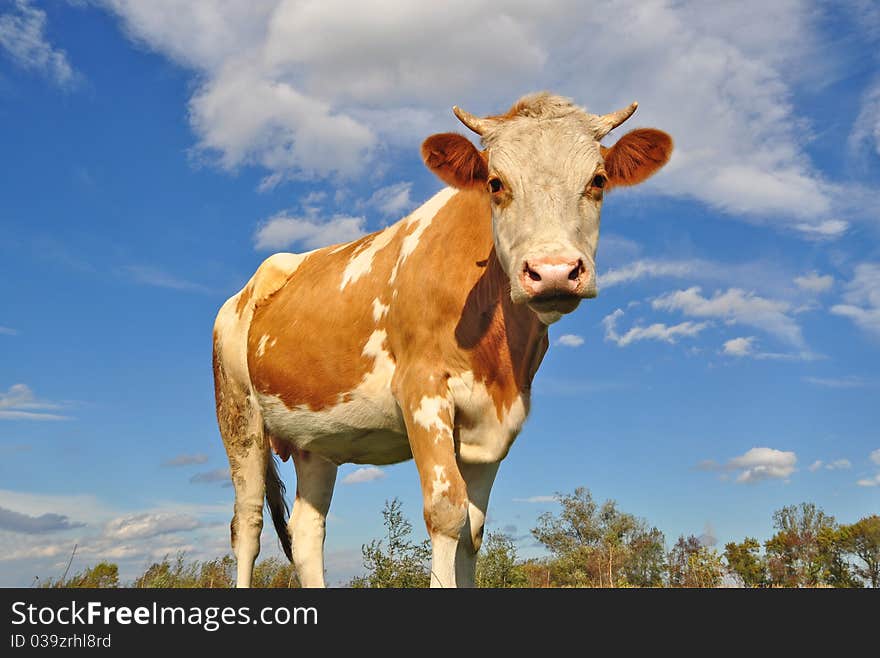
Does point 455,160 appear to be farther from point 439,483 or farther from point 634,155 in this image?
point 439,483

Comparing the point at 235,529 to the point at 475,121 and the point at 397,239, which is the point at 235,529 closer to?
the point at 397,239

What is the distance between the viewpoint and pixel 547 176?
5906mm

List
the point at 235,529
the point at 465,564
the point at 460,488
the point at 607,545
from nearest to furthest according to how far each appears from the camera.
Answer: the point at 460,488
the point at 465,564
the point at 235,529
the point at 607,545

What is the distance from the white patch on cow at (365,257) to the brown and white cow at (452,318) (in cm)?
3

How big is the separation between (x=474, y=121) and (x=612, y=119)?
1.17 metres

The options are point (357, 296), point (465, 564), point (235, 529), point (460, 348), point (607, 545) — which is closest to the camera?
point (460, 348)

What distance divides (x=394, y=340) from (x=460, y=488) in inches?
64.7

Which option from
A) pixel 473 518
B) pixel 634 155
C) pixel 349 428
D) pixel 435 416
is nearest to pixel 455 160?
pixel 634 155

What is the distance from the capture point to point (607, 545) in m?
20.0

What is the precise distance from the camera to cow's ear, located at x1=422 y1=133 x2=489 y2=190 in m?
6.50

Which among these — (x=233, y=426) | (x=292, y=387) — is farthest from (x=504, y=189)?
(x=233, y=426)

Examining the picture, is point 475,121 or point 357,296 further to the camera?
point 357,296

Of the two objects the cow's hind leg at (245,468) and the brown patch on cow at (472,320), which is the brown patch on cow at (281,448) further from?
the brown patch on cow at (472,320)

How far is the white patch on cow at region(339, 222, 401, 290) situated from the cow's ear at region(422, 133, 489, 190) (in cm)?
155
